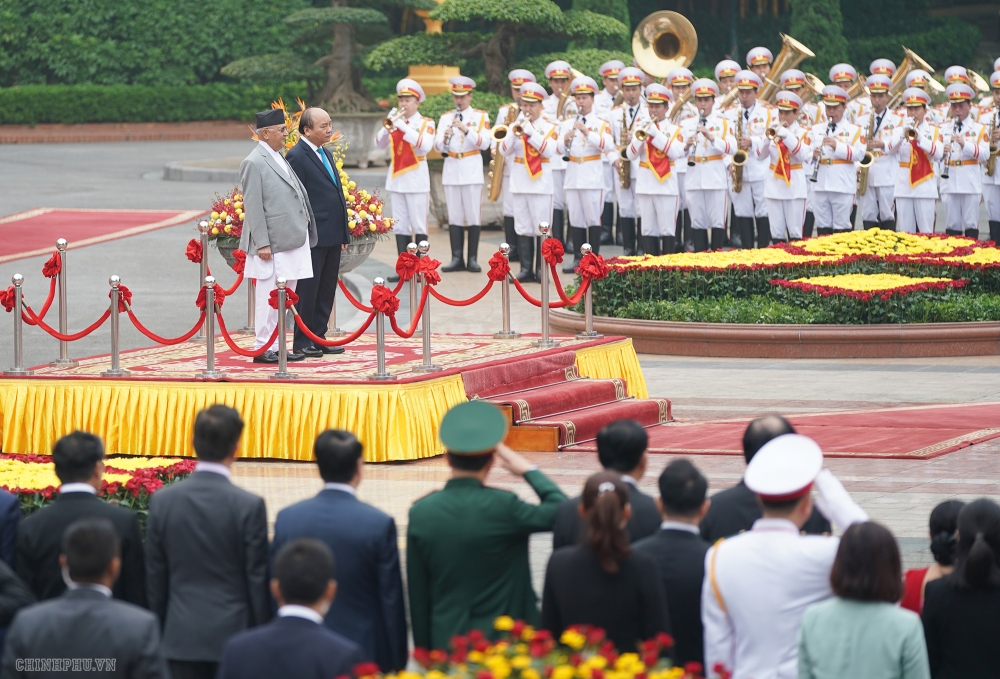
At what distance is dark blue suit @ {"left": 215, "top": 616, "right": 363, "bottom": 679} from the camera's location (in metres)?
4.41

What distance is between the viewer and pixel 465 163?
19.3 metres

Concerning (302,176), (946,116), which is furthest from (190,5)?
(302,176)

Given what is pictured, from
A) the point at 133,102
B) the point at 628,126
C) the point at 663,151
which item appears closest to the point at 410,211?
the point at 628,126

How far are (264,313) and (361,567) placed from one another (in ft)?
19.8

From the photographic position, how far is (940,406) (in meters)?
11.9

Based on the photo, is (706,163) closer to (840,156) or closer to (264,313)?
(840,156)

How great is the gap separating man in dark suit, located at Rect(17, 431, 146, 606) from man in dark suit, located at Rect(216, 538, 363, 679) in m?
1.26

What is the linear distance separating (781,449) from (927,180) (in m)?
15.9

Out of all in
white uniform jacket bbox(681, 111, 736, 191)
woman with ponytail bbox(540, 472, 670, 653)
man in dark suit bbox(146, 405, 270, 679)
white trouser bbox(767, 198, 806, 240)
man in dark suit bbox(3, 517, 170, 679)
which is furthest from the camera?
white trouser bbox(767, 198, 806, 240)

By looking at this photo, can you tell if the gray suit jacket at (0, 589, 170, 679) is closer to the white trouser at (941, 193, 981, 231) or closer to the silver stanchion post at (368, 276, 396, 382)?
the silver stanchion post at (368, 276, 396, 382)

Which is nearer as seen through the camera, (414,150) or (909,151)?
(414,150)

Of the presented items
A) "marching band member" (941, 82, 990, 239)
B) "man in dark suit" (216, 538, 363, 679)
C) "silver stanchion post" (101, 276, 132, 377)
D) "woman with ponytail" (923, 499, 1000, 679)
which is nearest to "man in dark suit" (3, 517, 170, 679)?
"man in dark suit" (216, 538, 363, 679)

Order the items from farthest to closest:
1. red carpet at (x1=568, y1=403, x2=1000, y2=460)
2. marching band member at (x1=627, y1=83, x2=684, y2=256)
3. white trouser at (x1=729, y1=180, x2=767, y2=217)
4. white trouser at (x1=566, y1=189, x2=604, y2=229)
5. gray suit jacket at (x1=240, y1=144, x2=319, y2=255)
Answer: white trouser at (x1=729, y1=180, x2=767, y2=217) < white trouser at (x1=566, y1=189, x2=604, y2=229) < marching band member at (x1=627, y1=83, x2=684, y2=256) < gray suit jacket at (x1=240, y1=144, x2=319, y2=255) < red carpet at (x1=568, y1=403, x2=1000, y2=460)

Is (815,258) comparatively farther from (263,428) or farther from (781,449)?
(781,449)
